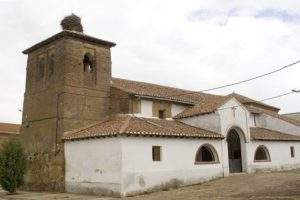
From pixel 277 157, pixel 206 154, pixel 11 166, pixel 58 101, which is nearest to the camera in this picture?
pixel 11 166

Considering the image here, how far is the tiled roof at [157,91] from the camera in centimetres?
2553

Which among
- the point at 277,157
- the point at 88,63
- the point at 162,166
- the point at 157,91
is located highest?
the point at 88,63

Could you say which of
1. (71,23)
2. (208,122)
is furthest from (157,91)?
(71,23)

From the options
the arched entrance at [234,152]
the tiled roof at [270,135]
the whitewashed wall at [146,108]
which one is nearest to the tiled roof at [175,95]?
the whitewashed wall at [146,108]

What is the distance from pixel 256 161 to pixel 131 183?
12.2m

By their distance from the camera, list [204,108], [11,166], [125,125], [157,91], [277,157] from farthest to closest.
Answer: [277,157]
[157,91]
[204,108]
[11,166]
[125,125]

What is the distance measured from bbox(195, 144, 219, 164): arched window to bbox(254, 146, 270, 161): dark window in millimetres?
4965

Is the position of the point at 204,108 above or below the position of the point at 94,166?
above

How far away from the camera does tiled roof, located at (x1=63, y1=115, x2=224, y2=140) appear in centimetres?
2022

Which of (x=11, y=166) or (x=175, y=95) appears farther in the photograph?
(x=175, y=95)

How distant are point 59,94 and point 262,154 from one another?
16030 mm

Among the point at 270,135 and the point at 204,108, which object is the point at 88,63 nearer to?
the point at 204,108

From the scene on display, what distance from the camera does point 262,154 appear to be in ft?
98.5

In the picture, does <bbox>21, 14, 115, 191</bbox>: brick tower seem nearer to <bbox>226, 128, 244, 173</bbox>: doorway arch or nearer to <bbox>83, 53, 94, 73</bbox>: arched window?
<bbox>83, 53, 94, 73</bbox>: arched window
